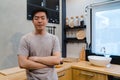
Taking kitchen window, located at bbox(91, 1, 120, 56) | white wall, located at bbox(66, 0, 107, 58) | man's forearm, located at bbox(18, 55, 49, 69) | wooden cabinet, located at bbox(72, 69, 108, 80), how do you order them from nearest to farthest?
man's forearm, located at bbox(18, 55, 49, 69) < wooden cabinet, located at bbox(72, 69, 108, 80) < kitchen window, located at bbox(91, 1, 120, 56) < white wall, located at bbox(66, 0, 107, 58)

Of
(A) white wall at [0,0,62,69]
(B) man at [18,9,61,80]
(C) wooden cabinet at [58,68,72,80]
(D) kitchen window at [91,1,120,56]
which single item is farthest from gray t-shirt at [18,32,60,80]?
(D) kitchen window at [91,1,120,56]

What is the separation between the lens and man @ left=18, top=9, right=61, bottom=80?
1.19 meters

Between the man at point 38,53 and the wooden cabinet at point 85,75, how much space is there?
30.2 inches

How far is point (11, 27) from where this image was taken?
1.91 metres

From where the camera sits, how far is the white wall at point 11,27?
5.93 feet

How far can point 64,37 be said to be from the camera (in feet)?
9.25

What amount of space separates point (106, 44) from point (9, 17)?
1663 mm

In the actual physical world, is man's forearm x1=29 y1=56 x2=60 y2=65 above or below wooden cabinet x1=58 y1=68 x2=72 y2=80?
above

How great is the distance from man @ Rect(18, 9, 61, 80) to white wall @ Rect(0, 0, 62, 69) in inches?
28.8

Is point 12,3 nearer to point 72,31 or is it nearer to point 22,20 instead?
point 22,20

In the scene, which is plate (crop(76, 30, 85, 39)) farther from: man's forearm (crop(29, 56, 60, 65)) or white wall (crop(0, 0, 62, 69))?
man's forearm (crop(29, 56, 60, 65))

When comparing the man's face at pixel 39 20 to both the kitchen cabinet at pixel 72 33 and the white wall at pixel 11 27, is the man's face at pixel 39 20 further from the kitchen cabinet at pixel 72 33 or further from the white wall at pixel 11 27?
the kitchen cabinet at pixel 72 33

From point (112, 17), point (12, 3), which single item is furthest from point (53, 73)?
point (112, 17)

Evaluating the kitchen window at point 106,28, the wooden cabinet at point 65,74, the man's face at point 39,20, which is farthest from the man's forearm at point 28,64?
the kitchen window at point 106,28
